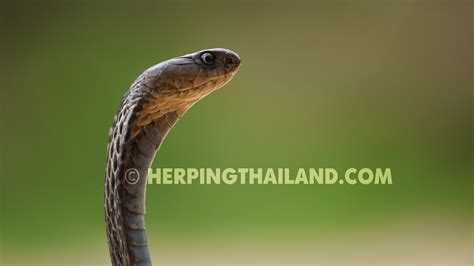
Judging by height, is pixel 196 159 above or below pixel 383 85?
below

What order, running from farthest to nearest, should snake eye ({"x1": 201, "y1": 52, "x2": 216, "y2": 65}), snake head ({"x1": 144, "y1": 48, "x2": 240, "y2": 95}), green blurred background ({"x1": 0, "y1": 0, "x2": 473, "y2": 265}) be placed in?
green blurred background ({"x1": 0, "y1": 0, "x2": 473, "y2": 265}) < snake eye ({"x1": 201, "y1": 52, "x2": 216, "y2": 65}) < snake head ({"x1": 144, "y1": 48, "x2": 240, "y2": 95})

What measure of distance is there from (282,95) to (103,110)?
1.35m

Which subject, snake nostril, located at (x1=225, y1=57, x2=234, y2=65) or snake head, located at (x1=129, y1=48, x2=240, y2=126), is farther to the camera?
snake nostril, located at (x1=225, y1=57, x2=234, y2=65)

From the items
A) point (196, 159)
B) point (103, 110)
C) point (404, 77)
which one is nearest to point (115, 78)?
point (103, 110)

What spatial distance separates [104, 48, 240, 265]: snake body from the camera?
2156 millimetres

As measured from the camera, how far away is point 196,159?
4059mm

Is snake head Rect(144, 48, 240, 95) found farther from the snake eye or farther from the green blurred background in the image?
the green blurred background

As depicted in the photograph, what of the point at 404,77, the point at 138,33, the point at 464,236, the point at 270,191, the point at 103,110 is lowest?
the point at 464,236

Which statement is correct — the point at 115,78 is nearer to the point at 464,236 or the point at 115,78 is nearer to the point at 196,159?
the point at 196,159

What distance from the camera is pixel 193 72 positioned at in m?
2.37

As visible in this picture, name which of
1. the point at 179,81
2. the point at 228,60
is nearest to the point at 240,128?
the point at 228,60

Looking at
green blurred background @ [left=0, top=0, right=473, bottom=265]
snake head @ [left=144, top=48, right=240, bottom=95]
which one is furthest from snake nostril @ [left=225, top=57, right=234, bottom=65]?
green blurred background @ [left=0, top=0, right=473, bottom=265]

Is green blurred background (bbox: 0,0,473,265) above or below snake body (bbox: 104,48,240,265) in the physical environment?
above

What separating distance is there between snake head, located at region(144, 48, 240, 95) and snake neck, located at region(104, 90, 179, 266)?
0.44ft
